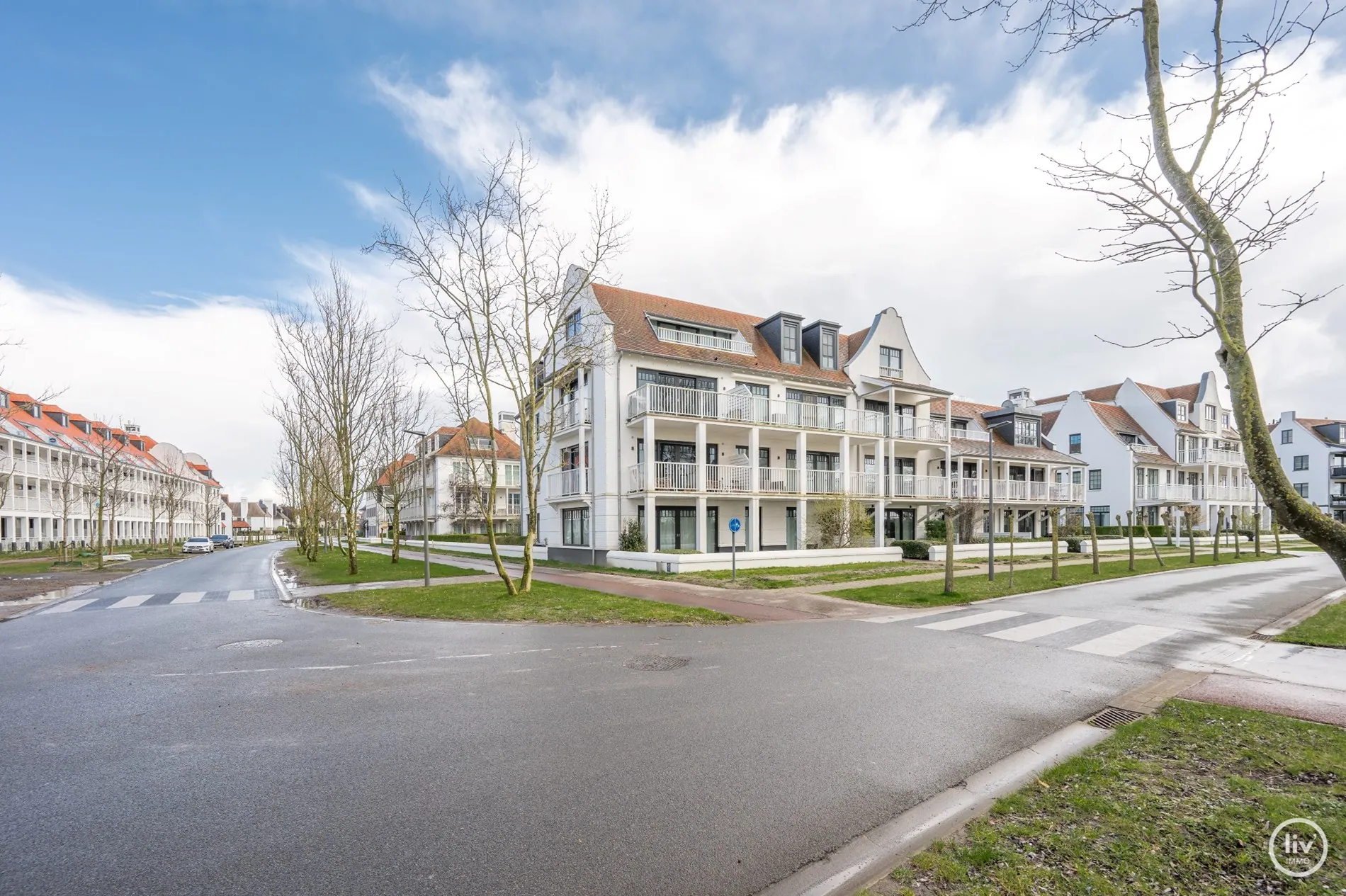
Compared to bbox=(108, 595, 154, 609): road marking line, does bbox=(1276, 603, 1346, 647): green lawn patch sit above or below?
above

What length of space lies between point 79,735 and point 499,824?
4938 mm

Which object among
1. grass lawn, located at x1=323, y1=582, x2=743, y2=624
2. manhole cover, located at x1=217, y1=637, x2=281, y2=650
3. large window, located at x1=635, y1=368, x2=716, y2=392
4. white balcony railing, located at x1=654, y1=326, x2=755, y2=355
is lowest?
grass lawn, located at x1=323, y1=582, x2=743, y2=624

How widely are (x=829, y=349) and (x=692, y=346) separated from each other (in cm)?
823

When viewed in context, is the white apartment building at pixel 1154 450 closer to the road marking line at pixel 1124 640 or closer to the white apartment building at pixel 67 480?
the road marking line at pixel 1124 640

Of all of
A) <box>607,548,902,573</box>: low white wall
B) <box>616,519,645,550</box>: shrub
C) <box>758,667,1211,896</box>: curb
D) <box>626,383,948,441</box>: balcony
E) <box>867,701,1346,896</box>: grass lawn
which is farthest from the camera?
<box>626,383,948,441</box>: balcony

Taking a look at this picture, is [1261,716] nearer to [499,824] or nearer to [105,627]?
[499,824]

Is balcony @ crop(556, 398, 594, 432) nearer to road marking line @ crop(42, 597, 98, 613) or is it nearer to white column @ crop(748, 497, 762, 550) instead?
white column @ crop(748, 497, 762, 550)

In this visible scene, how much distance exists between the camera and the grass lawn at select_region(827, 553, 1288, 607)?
51.3 ft

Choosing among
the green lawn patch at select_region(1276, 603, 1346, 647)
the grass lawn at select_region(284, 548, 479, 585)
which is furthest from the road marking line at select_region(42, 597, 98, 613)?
the green lawn patch at select_region(1276, 603, 1346, 647)

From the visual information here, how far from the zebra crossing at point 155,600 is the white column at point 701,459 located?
15.1 metres

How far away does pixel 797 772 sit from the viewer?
500 centimetres

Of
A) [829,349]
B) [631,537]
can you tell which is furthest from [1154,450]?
[631,537]

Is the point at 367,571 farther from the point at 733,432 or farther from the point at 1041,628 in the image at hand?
the point at 1041,628

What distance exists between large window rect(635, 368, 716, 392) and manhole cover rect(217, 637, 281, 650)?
18.0 metres
